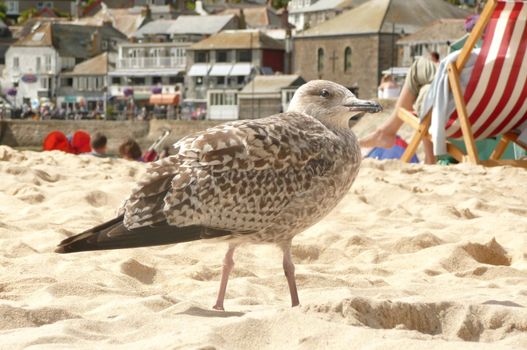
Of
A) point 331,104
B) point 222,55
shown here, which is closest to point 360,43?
point 222,55

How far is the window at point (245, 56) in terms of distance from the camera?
275ft

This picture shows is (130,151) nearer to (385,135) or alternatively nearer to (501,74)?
(385,135)

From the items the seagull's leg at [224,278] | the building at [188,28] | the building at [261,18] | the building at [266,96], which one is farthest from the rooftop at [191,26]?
the seagull's leg at [224,278]

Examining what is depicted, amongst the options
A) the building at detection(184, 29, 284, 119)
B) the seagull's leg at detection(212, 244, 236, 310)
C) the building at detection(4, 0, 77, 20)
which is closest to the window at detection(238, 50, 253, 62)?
the building at detection(184, 29, 284, 119)

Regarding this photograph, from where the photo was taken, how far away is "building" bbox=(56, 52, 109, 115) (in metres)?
91.0

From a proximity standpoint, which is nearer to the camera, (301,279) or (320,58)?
(301,279)

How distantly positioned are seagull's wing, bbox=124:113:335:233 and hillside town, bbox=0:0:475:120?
69.8 metres

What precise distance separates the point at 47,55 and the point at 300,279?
92.1 metres

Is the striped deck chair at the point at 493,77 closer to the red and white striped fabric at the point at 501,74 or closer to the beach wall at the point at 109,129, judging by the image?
the red and white striped fabric at the point at 501,74

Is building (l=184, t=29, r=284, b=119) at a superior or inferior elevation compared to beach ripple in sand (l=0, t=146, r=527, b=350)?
inferior

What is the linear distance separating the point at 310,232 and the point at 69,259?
4.99 ft

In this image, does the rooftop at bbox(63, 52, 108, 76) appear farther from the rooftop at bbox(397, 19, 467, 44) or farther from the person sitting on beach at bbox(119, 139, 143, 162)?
the person sitting on beach at bbox(119, 139, 143, 162)

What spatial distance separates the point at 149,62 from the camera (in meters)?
90.6

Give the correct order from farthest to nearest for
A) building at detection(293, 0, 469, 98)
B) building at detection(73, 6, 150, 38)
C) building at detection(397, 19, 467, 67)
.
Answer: building at detection(73, 6, 150, 38) < building at detection(293, 0, 469, 98) < building at detection(397, 19, 467, 67)
